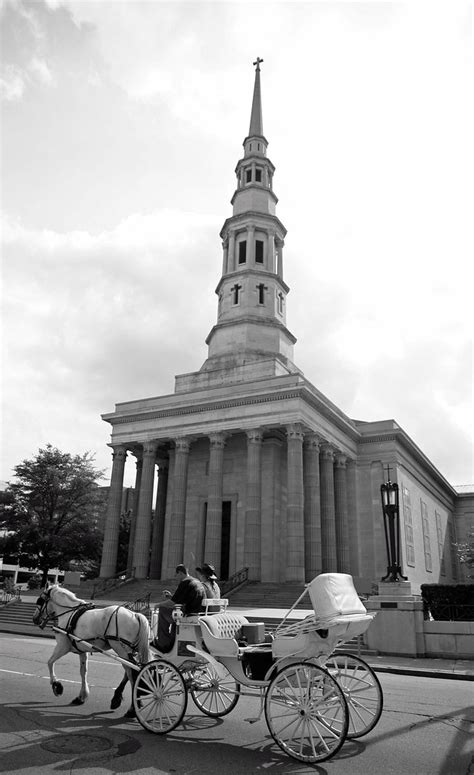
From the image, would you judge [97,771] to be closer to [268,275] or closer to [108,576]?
[108,576]

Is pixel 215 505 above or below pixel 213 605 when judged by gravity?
above

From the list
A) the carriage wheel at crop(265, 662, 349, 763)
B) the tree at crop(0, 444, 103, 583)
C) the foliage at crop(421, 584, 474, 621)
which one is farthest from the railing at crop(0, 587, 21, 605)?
the carriage wheel at crop(265, 662, 349, 763)

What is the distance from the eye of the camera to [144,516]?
36.1 meters

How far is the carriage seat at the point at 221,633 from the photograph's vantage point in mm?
7594

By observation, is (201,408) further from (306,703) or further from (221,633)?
(306,703)

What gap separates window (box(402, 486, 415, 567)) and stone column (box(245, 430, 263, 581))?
14108 mm

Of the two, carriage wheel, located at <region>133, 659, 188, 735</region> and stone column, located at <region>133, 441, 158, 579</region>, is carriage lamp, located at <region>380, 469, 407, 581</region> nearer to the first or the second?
carriage wheel, located at <region>133, 659, 188, 735</region>

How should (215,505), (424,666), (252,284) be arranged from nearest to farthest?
1. (424,666)
2. (215,505)
3. (252,284)

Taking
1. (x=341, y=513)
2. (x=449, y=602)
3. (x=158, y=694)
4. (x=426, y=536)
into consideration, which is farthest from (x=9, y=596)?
(x=426, y=536)

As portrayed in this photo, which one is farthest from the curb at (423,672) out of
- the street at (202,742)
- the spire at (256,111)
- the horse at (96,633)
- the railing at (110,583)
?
the spire at (256,111)

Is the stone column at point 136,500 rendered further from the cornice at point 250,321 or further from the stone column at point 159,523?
the cornice at point 250,321

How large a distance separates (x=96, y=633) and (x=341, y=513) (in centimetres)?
3079

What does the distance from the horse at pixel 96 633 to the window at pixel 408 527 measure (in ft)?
115

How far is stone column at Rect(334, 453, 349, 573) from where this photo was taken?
121ft
